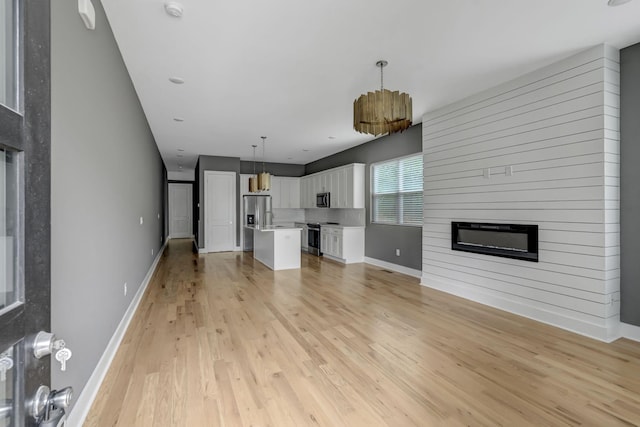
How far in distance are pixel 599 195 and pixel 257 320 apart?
3.68m

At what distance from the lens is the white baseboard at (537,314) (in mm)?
2989

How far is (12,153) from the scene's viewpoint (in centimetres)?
65

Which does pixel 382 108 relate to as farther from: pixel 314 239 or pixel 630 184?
pixel 314 239

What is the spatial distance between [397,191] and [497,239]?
2.50 metres

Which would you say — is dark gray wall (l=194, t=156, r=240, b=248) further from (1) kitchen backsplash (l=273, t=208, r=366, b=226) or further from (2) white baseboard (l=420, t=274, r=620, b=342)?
(2) white baseboard (l=420, t=274, r=620, b=342)

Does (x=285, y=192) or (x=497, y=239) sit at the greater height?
(x=285, y=192)

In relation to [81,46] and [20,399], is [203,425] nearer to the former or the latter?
[20,399]

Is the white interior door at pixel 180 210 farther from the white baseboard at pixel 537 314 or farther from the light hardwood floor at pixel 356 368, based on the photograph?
the white baseboard at pixel 537 314

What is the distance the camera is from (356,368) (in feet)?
7.95

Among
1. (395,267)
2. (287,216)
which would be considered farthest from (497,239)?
(287,216)

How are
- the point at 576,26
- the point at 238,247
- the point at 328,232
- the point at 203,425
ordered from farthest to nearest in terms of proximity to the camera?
the point at 238,247
the point at 328,232
the point at 576,26
the point at 203,425

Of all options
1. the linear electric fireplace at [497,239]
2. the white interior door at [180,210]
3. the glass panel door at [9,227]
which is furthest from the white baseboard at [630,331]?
the white interior door at [180,210]

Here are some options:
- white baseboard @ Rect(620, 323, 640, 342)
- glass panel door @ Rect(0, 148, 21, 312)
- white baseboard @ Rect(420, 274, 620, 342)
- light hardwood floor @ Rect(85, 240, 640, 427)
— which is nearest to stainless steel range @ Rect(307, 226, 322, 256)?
white baseboard @ Rect(420, 274, 620, 342)

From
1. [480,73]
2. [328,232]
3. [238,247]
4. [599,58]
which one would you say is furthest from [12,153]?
[238,247]
